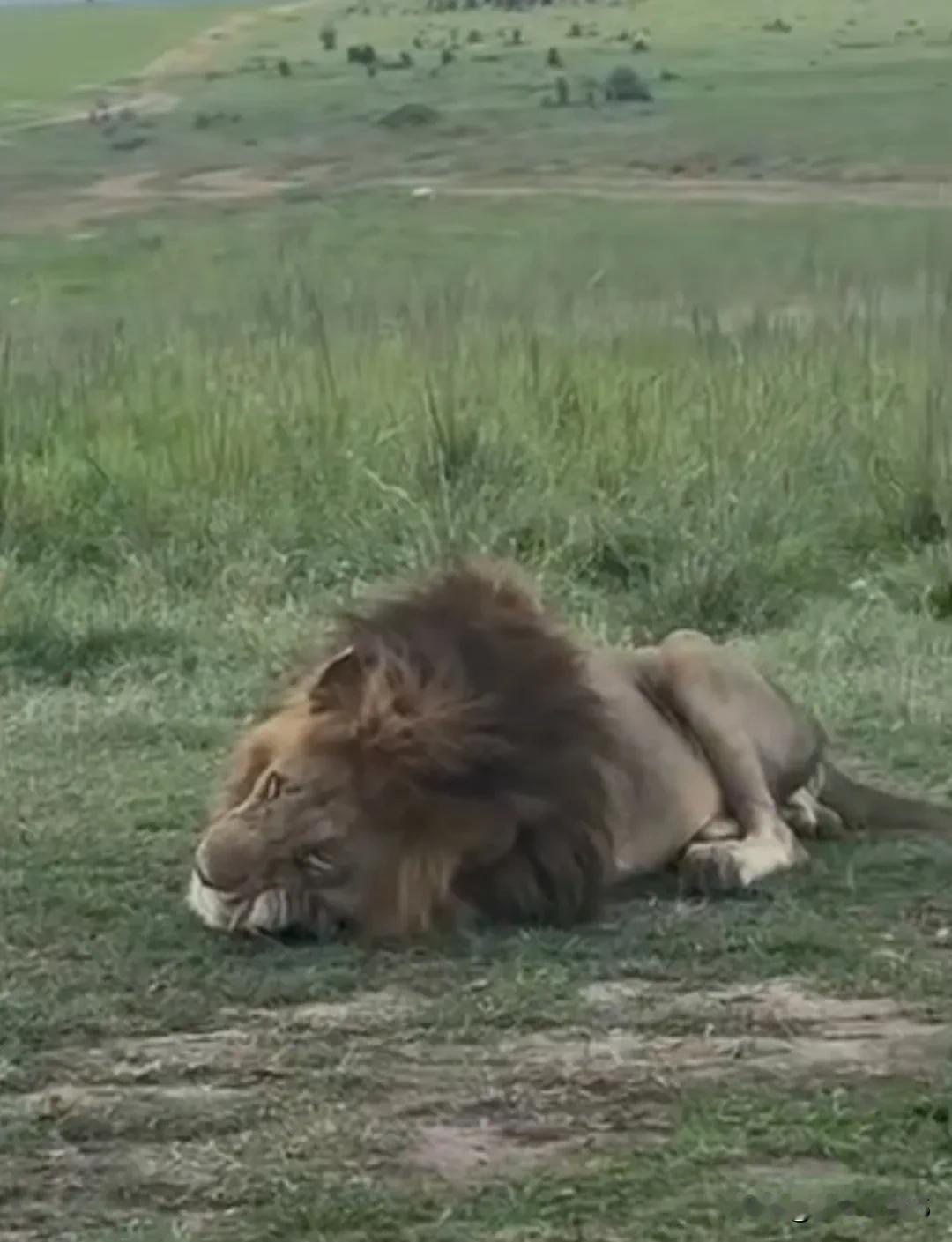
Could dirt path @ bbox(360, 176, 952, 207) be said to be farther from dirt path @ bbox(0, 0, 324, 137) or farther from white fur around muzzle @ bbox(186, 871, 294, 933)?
white fur around muzzle @ bbox(186, 871, 294, 933)

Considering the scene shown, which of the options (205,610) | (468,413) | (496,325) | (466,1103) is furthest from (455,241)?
(466,1103)

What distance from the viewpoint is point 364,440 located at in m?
7.15

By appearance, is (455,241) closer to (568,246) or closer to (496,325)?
(568,246)

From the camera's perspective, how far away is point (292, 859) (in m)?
3.50

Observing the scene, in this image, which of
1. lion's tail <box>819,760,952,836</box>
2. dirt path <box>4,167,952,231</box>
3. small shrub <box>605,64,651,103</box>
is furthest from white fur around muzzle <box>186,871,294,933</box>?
small shrub <box>605,64,651,103</box>

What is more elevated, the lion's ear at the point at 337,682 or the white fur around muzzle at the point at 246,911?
the lion's ear at the point at 337,682

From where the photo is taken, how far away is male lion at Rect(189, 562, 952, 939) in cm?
351

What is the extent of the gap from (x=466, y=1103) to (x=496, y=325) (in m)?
4.92

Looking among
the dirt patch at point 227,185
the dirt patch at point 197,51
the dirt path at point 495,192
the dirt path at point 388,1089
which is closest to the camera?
the dirt path at point 388,1089

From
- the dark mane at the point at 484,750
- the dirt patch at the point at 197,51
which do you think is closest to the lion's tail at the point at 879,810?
the dark mane at the point at 484,750

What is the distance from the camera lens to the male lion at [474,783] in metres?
3.51

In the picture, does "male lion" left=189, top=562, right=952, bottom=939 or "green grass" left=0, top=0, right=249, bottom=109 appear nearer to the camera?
"male lion" left=189, top=562, right=952, bottom=939

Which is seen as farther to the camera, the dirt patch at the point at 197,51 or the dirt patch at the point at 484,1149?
the dirt patch at the point at 197,51

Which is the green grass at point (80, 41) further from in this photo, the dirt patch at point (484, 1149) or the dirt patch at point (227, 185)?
the dirt patch at point (484, 1149)
